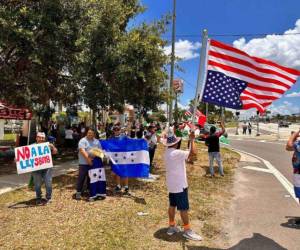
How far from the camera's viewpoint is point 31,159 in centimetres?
855

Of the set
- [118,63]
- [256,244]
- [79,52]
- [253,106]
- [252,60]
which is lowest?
[256,244]

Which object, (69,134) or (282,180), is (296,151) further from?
(69,134)

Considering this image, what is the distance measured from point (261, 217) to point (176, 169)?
2.77 m

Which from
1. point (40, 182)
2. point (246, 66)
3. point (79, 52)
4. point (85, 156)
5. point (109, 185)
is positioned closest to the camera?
point (40, 182)

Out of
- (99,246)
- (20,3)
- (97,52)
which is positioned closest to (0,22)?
(20,3)

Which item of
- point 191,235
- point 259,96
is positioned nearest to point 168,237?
point 191,235

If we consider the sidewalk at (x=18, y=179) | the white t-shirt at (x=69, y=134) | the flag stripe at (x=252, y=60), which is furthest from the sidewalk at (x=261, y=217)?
the white t-shirt at (x=69, y=134)

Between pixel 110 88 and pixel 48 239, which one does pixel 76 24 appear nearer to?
pixel 110 88

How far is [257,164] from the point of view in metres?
17.8

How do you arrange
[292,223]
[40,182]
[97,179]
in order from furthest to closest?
[97,179]
[40,182]
[292,223]

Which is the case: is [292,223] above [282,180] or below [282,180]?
below

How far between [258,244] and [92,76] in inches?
316

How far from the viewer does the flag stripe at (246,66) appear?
8.73 meters

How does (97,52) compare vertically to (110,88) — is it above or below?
above
